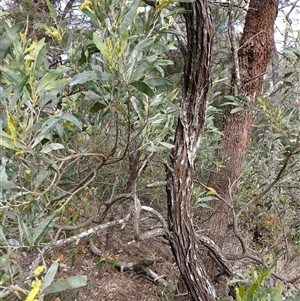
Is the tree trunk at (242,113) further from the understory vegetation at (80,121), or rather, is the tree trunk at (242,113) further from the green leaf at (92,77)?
the green leaf at (92,77)

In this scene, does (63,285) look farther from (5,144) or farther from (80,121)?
(80,121)

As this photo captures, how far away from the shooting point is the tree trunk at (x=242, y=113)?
8.22 ft

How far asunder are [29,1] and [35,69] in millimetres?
3692

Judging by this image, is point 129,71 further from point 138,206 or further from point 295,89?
point 295,89

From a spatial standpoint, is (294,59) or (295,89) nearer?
(294,59)

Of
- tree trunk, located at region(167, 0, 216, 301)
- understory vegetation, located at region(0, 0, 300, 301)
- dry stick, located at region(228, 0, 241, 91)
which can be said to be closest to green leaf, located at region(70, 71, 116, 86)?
understory vegetation, located at region(0, 0, 300, 301)

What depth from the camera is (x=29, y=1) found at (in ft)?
13.4

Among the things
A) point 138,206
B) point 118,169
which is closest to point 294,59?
point 138,206

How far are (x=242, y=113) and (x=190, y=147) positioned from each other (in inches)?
46.7

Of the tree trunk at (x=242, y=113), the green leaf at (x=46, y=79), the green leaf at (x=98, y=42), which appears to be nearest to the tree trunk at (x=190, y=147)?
the green leaf at (x=98, y=42)

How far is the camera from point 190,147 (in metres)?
1.46

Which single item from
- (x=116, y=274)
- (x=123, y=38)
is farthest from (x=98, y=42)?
(x=116, y=274)

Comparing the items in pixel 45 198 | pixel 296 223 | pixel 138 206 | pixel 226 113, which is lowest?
pixel 296 223

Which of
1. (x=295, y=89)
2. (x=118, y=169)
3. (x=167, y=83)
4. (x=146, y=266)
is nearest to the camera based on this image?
(x=167, y=83)
